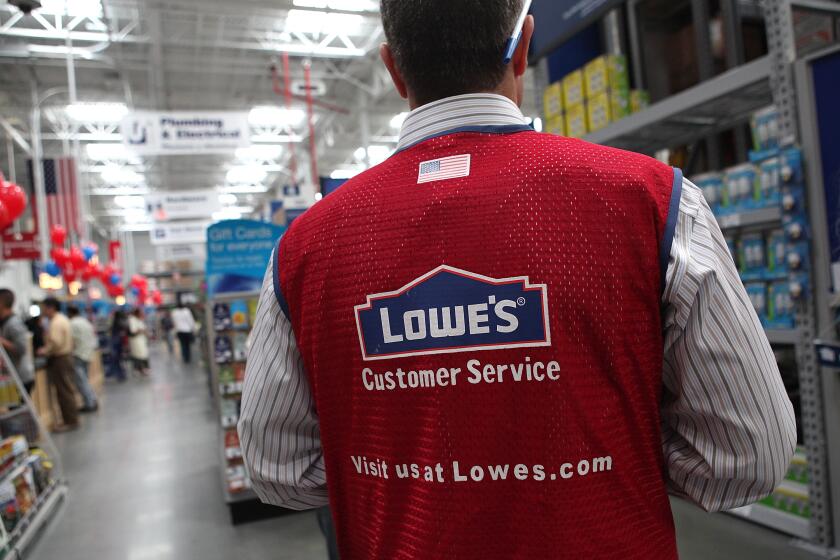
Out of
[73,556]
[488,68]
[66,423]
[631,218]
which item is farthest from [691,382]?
[66,423]

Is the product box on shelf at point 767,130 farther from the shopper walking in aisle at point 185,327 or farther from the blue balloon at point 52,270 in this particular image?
the shopper walking in aisle at point 185,327

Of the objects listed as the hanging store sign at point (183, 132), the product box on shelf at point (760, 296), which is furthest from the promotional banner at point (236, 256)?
the hanging store sign at point (183, 132)

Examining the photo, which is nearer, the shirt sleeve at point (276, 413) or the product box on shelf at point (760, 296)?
the shirt sleeve at point (276, 413)

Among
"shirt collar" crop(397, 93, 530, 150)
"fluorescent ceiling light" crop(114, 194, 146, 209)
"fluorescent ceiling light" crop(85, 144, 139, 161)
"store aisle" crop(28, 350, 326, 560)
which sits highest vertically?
"fluorescent ceiling light" crop(85, 144, 139, 161)

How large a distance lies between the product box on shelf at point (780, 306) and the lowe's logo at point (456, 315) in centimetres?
271

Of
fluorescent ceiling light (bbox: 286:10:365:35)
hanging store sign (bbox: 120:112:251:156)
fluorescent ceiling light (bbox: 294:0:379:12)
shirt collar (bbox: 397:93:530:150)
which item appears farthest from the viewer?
fluorescent ceiling light (bbox: 286:10:365:35)

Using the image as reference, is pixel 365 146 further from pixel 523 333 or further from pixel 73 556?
pixel 523 333

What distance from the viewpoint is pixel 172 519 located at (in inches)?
178

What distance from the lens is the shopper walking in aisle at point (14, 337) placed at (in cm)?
617

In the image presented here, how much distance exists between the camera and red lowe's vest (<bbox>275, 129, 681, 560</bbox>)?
2.62ft

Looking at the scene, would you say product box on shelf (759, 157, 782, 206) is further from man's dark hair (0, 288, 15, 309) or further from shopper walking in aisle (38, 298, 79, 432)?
shopper walking in aisle (38, 298, 79, 432)

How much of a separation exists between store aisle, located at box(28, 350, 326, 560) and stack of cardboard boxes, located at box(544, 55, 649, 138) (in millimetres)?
3066

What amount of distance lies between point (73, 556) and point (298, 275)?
160 inches

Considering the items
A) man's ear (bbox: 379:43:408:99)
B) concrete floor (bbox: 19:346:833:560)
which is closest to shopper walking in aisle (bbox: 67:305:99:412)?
concrete floor (bbox: 19:346:833:560)
